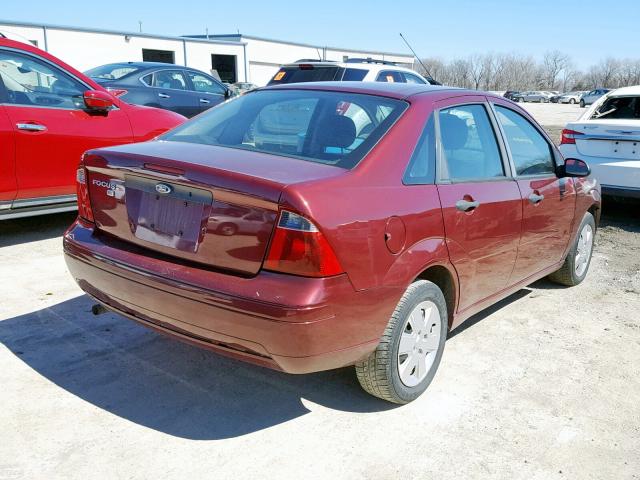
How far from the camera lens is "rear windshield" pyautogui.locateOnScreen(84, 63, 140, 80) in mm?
10664

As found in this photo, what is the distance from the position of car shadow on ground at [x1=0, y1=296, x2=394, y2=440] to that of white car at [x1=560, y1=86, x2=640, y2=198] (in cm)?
498

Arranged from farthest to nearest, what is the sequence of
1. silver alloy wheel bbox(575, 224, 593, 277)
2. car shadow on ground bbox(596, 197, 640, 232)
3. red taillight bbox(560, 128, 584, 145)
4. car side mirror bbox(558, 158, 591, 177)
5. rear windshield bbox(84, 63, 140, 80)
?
1. rear windshield bbox(84, 63, 140, 80)
2. car shadow on ground bbox(596, 197, 640, 232)
3. red taillight bbox(560, 128, 584, 145)
4. silver alloy wheel bbox(575, 224, 593, 277)
5. car side mirror bbox(558, 158, 591, 177)

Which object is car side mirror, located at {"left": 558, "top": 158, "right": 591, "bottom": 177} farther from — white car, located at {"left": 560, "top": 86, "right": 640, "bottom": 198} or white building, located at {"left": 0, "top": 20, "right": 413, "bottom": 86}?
white building, located at {"left": 0, "top": 20, "right": 413, "bottom": 86}

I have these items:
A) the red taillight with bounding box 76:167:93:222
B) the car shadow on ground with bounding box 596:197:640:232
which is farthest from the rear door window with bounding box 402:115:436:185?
the car shadow on ground with bounding box 596:197:640:232

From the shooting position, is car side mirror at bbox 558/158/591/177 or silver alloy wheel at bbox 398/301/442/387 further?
car side mirror at bbox 558/158/591/177

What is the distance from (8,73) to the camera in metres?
5.42

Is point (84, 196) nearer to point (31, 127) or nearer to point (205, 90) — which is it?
point (31, 127)

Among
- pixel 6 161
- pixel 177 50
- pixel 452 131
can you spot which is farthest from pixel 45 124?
pixel 177 50

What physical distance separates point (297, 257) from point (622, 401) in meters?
2.13

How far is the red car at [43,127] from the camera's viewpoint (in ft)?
17.6

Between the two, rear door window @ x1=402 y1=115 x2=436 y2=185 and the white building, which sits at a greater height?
the white building

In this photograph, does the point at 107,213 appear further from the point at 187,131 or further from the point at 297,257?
the point at 297,257

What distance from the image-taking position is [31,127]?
543 cm

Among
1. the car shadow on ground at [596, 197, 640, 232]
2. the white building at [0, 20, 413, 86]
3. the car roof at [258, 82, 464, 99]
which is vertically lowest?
the car shadow on ground at [596, 197, 640, 232]
